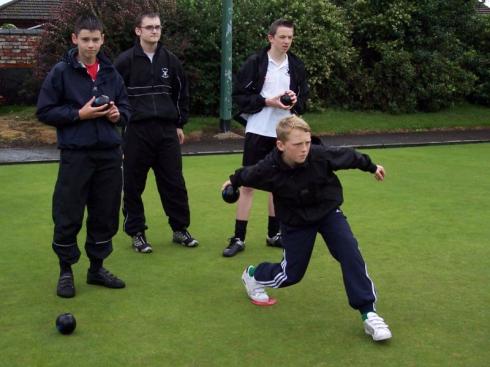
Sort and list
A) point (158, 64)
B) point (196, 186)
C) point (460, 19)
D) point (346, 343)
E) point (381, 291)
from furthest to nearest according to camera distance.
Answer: point (460, 19)
point (196, 186)
point (158, 64)
point (381, 291)
point (346, 343)

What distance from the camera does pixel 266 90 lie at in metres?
6.53

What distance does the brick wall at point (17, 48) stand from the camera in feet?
55.5

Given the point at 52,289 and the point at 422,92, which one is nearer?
the point at 52,289

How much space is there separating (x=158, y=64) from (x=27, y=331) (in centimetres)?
272

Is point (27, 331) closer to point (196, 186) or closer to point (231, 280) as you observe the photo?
point (231, 280)

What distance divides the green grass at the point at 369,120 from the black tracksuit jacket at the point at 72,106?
9849 millimetres

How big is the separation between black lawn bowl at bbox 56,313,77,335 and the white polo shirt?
2.56m

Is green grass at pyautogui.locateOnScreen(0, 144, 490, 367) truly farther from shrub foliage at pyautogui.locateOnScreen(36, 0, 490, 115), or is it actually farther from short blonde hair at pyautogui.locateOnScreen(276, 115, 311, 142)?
shrub foliage at pyautogui.locateOnScreen(36, 0, 490, 115)

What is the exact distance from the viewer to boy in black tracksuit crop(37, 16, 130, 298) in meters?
5.26

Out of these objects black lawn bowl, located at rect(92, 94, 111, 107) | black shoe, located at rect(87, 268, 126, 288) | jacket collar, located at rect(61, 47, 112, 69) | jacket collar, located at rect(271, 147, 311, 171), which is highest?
jacket collar, located at rect(61, 47, 112, 69)

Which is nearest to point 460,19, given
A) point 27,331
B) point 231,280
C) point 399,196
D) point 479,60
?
point 479,60

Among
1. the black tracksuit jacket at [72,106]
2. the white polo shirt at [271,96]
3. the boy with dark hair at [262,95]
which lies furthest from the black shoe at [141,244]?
the black tracksuit jacket at [72,106]

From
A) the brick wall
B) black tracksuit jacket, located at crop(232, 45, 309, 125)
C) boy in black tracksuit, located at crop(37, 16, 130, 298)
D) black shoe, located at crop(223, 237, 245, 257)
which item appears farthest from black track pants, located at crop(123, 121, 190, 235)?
the brick wall

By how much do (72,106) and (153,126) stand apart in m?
1.29
